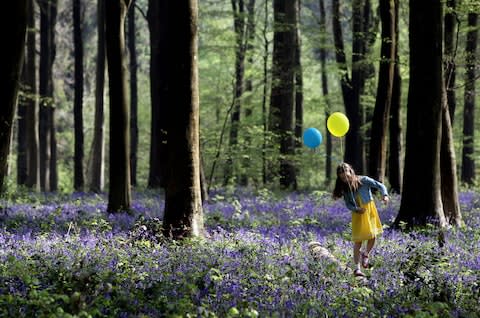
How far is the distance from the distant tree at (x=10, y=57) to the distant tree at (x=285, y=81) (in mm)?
14276

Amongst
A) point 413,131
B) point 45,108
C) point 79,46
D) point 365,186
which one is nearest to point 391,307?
point 365,186

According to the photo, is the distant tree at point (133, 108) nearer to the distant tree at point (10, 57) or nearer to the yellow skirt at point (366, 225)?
the distant tree at point (10, 57)

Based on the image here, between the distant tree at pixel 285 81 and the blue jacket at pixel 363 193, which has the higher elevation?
the distant tree at pixel 285 81

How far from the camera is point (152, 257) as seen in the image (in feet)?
26.5

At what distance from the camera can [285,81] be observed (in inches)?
956

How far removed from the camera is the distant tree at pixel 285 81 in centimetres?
2373

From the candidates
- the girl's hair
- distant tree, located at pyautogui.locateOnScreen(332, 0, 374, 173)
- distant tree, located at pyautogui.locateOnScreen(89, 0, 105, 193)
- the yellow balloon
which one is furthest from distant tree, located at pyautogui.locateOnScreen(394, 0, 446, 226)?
distant tree, located at pyautogui.locateOnScreen(332, 0, 374, 173)

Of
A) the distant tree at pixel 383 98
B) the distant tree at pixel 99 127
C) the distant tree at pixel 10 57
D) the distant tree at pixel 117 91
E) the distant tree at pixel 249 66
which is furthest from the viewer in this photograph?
the distant tree at pixel 249 66

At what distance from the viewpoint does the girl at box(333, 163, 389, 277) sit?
28.8 ft

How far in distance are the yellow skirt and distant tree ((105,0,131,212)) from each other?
6.24 metres

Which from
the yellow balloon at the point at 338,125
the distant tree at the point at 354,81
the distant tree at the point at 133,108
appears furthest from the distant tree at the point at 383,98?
the distant tree at the point at 133,108

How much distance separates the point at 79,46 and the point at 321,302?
23939 mm

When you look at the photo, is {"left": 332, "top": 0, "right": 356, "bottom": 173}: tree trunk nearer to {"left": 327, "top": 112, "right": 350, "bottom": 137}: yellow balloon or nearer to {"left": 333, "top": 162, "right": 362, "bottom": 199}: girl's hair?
{"left": 327, "top": 112, "right": 350, "bottom": 137}: yellow balloon

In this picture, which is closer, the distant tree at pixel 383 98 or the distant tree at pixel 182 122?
the distant tree at pixel 182 122
